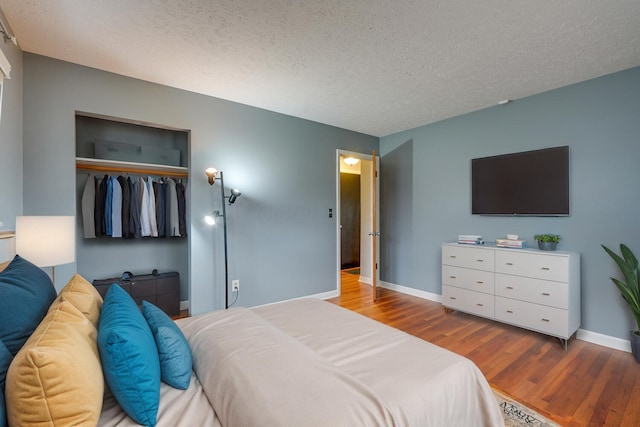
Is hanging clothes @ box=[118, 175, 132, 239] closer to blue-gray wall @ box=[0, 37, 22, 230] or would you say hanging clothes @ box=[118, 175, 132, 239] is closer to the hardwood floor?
blue-gray wall @ box=[0, 37, 22, 230]

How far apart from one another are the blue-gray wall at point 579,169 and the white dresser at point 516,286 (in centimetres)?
20

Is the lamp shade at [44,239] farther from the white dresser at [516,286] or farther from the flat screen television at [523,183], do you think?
the flat screen television at [523,183]

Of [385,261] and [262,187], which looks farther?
[385,261]

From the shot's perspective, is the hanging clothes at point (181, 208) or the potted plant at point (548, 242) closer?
the potted plant at point (548, 242)

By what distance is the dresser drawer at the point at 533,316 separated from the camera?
264 cm

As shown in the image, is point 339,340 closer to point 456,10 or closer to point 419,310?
point 456,10

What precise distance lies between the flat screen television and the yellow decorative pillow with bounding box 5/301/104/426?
374 cm

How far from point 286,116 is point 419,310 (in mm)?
3003

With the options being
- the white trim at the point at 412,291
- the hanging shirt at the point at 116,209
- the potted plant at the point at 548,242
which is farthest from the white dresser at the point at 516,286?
the hanging shirt at the point at 116,209

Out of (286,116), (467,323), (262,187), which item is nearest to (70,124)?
(262,187)

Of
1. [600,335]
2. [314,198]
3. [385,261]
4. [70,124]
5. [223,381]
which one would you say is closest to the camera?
[223,381]

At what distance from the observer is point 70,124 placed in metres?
2.54

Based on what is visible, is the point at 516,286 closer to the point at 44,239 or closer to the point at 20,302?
the point at 20,302

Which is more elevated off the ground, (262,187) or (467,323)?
(262,187)
